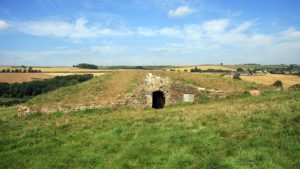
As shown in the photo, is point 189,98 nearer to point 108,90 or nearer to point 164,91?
point 164,91

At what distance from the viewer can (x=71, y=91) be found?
21547 mm

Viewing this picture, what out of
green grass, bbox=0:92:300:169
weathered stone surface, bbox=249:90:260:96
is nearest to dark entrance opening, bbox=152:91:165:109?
weathered stone surface, bbox=249:90:260:96

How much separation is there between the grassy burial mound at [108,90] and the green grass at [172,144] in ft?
23.0

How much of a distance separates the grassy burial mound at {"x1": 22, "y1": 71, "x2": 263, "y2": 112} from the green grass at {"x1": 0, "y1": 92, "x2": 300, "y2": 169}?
7.00 meters

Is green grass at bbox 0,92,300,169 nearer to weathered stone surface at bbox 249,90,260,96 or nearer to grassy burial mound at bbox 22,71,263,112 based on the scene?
grassy burial mound at bbox 22,71,263,112

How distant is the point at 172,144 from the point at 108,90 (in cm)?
1374

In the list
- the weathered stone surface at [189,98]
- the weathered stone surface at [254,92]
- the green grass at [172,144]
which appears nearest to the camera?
the green grass at [172,144]

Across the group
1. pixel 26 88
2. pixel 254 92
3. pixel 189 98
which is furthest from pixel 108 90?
pixel 26 88

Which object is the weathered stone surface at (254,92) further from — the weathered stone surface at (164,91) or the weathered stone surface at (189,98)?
the weathered stone surface at (189,98)

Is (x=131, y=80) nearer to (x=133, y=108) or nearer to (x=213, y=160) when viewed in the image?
(x=133, y=108)

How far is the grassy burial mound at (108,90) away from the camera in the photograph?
19062 mm

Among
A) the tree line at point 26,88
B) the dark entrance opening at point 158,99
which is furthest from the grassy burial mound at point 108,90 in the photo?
the tree line at point 26,88

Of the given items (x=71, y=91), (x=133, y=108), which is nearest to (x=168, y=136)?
(x=133, y=108)

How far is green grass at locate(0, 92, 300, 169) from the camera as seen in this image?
716 centimetres
